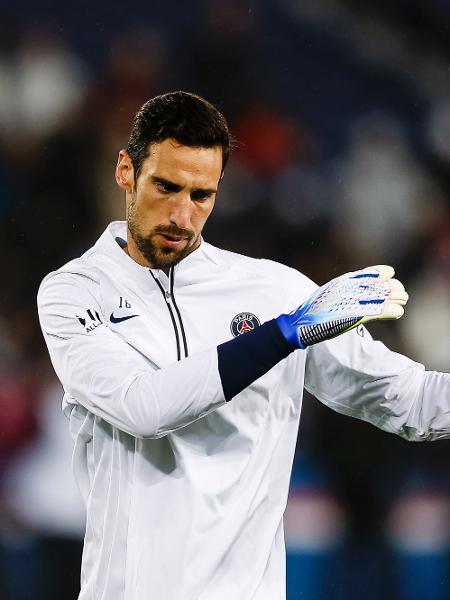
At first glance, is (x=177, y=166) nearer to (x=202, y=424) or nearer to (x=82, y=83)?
(x=202, y=424)

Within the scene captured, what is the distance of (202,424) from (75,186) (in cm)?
156

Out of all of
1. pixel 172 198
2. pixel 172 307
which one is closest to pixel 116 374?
pixel 172 307

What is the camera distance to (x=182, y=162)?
1.50 m

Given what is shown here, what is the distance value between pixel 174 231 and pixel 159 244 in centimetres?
4

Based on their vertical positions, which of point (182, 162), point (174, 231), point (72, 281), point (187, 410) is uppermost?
point (182, 162)

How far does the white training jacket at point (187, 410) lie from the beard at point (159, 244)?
2 cm

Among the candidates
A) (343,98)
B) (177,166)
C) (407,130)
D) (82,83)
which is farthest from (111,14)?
(177,166)

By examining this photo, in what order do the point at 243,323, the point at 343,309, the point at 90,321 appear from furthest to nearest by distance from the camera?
the point at 243,323 < the point at 90,321 < the point at 343,309

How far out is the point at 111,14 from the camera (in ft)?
9.82

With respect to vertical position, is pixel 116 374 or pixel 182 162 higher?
pixel 182 162

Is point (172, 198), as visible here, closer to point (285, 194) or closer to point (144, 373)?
point (144, 373)

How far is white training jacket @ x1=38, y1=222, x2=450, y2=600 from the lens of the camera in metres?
1.40

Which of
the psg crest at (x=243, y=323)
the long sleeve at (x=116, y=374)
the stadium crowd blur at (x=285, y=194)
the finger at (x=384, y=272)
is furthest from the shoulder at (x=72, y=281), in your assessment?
the stadium crowd blur at (x=285, y=194)

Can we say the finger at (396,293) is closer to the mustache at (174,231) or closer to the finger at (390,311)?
the finger at (390,311)
